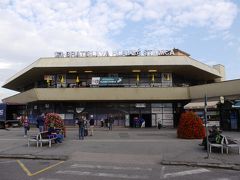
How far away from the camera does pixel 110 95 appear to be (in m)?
46.8

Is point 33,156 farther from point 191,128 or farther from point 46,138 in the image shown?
point 191,128

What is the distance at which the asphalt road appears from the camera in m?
11.8

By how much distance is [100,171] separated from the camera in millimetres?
13031

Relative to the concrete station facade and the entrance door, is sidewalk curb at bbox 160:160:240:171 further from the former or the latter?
the entrance door

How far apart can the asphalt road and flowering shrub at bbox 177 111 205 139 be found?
11324 millimetres

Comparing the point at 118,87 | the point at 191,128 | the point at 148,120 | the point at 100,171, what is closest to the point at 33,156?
the point at 100,171

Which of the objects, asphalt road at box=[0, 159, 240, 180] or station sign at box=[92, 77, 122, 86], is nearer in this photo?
asphalt road at box=[0, 159, 240, 180]

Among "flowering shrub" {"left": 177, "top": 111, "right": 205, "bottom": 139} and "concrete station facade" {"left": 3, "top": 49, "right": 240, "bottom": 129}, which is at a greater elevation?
"concrete station facade" {"left": 3, "top": 49, "right": 240, "bottom": 129}

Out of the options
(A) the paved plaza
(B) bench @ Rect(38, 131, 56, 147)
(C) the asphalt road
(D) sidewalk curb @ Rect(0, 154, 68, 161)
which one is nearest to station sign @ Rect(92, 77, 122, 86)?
(B) bench @ Rect(38, 131, 56, 147)

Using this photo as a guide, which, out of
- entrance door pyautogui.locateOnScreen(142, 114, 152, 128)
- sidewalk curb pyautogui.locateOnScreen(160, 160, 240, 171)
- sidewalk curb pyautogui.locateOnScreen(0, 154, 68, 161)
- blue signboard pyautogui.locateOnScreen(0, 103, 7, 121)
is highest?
blue signboard pyautogui.locateOnScreen(0, 103, 7, 121)

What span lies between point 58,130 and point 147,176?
456 inches

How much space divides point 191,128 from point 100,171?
1364cm

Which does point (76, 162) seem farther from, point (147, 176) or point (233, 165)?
point (233, 165)

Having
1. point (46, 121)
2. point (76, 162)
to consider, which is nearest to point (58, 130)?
point (46, 121)
